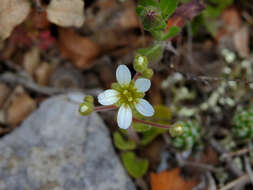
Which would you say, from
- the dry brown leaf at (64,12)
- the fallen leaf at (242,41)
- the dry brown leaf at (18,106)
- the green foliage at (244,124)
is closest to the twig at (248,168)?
the green foliage at (244,124)

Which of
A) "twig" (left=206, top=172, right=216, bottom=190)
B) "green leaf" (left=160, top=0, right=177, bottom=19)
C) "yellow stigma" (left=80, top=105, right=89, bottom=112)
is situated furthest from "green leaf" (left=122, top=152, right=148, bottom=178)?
"green leaf" (left=160, top=0, right=177, bottom=19)

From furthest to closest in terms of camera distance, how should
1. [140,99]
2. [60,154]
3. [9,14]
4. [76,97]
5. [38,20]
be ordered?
[38,20], [76,97], [60,154], [9,14], [140,99]

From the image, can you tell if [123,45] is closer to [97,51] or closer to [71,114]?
[97,51]

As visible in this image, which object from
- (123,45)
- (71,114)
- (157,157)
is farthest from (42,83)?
(157,157)

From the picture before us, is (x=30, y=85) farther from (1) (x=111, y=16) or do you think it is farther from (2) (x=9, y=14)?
(1) (x=111, y=16)

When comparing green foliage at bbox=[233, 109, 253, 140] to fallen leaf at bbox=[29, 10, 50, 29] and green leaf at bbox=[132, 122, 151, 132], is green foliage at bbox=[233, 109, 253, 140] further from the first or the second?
fallen leaf at bbox=[29, 10, 50, 29]

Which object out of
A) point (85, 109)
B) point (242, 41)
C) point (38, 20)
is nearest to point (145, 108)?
point (85, 109)
